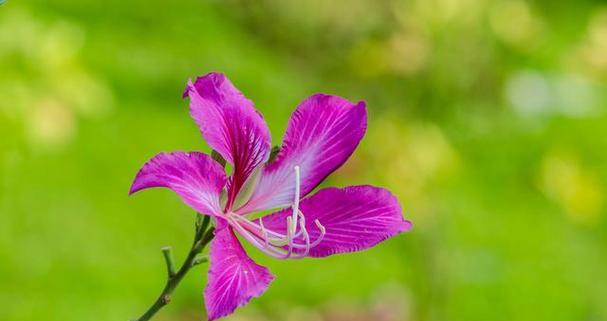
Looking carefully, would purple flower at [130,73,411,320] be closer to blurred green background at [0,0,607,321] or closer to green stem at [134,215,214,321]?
green stem at [134,215,214,321]

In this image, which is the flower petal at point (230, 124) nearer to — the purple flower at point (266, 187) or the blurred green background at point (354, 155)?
the purple flower at point (266, 187)

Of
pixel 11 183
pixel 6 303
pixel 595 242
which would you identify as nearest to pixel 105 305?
pixel 6 303

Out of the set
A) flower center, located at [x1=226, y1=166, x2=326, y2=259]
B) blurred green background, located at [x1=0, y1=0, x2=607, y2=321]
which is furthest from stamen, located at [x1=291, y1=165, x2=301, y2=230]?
blurred green background, located at [x1=0, y1=0, x2=607, y2=321]

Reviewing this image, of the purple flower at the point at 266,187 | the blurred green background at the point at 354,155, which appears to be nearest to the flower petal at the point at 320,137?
the purple flower at the point at 266,187

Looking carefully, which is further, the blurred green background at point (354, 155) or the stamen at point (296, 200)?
the blurred green background at point (354, 155)

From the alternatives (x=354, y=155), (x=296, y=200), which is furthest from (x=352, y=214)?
(x=354, y=155)

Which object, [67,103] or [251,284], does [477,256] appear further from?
[251,284]
